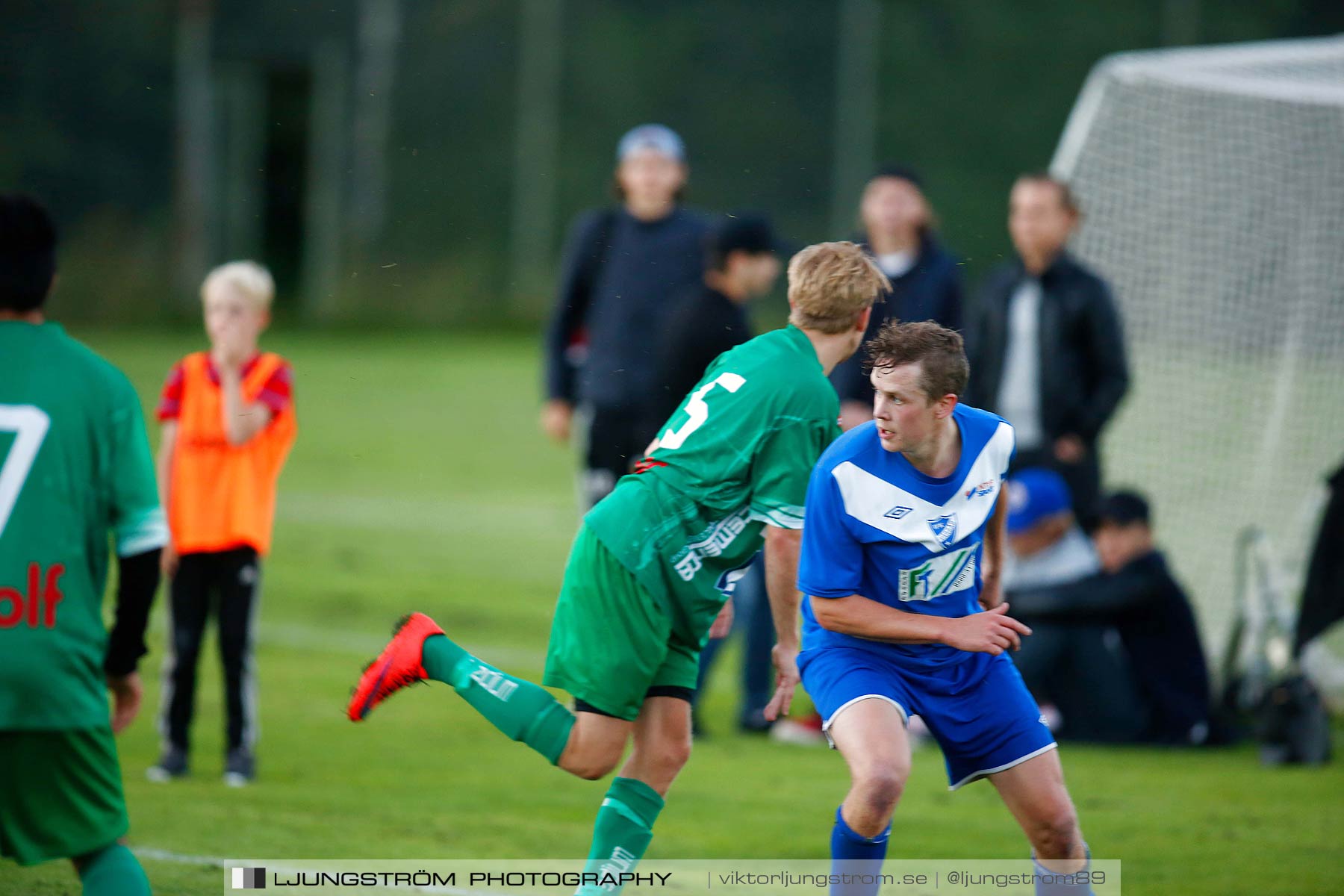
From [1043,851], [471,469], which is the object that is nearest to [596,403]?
[1043,851]

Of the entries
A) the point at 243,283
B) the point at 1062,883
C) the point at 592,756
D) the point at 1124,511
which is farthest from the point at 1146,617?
the point at 243,283

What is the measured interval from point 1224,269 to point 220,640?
5976mm

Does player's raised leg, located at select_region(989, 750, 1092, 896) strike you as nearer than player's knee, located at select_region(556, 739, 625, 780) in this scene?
Yes

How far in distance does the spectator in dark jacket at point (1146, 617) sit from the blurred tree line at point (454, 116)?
17.3 metres

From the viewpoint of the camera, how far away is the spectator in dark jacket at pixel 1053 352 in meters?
7.40

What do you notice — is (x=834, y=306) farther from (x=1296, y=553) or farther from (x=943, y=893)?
(x=1296, y=553)

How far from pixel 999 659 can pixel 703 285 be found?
2.86 metres

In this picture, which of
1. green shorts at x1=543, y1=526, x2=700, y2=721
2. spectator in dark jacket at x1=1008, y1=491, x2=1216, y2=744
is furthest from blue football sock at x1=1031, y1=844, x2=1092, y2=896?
spectator in dark jacket at x1=1008, y1=491, x2=1216, y2=744

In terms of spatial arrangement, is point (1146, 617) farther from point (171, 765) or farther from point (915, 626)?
point (171, 765)

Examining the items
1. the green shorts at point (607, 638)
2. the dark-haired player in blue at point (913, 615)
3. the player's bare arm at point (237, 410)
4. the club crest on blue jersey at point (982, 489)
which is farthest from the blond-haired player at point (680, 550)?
the player's bare arm at point (237, 410)

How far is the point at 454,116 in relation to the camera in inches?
958

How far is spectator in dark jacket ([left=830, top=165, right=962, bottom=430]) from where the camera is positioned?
6.63 metres

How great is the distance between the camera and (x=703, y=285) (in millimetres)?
6492

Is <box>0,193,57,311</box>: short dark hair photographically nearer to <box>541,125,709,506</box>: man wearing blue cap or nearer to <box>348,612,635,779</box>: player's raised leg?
<box>348,612,635,779</box>: player's raised leg
